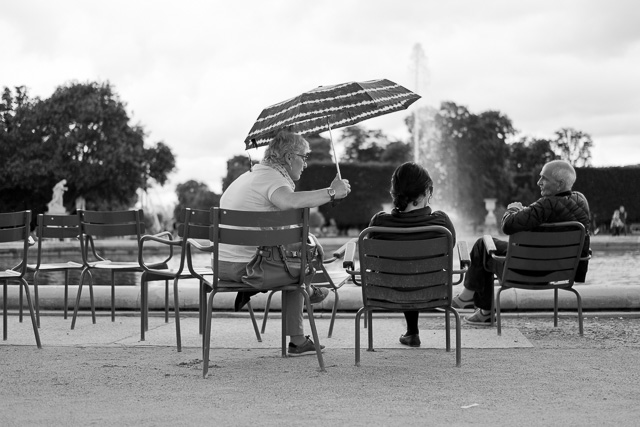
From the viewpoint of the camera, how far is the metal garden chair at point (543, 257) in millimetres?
6434

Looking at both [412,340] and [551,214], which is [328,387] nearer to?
[412,340]

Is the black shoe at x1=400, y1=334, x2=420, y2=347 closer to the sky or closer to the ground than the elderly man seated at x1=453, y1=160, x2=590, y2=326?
closer to the ground

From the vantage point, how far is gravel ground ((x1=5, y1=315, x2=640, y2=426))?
12.9ft

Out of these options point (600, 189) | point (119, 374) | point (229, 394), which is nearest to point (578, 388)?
point (229, 394)

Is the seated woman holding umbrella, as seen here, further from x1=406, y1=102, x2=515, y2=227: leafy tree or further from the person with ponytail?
x1=406, y1=102, x2=515, y2=227: leafy tree

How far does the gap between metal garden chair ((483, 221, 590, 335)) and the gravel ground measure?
47 cm

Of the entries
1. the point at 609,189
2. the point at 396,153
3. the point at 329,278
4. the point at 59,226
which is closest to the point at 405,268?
the point at 329,278

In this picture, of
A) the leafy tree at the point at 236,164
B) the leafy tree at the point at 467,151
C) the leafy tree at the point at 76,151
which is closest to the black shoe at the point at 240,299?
the leafy tree at the point at 76,151

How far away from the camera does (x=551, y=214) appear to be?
654 centimetres

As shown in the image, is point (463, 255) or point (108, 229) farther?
point (108, 229)

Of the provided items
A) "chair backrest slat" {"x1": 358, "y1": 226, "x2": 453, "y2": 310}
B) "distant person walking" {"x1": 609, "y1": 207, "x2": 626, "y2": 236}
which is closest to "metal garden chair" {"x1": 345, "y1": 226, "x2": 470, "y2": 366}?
"chair backrest slat" {"x1": 358, "y1": 226, "x2": 453, "y2": 310}

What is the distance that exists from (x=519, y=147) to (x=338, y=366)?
239ft

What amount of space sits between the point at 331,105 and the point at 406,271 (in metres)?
1.37

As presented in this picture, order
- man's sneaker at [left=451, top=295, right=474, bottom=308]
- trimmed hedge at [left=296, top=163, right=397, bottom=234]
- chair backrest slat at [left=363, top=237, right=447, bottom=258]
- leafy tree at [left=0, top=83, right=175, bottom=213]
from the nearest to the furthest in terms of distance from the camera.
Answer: chair backrest slat at [left=363, top=237, right=447, bottom=258]
man's sneaker at [left=451, top=295, right=474, bottom=308]
leafy tree at [left=0, top=83, right=175, bottom=213]
trimmed hedge at [left=296, top=163, right=397, bottom=234]
